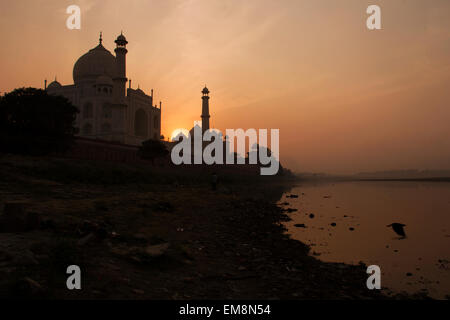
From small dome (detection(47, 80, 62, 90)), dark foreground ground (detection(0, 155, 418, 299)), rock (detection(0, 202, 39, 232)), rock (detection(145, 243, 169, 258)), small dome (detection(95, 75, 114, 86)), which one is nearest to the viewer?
dark foreground ground (detection(0, 155, 418, 299))

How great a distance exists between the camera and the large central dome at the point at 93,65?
49.2 meters

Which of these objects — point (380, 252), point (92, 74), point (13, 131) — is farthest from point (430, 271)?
point (92, 74)

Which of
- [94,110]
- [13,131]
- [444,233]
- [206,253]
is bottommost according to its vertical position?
[444,233]

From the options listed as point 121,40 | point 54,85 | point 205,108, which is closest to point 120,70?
point 121,40

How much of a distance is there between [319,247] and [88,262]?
6.21 meters

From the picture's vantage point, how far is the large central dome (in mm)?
49219

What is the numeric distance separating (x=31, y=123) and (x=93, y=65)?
3049cm

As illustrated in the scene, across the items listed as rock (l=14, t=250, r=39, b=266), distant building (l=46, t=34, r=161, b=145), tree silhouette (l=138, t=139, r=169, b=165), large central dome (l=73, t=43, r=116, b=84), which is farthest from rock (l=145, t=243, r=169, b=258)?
large central dome (l=73, t=43, r=116, b=84)

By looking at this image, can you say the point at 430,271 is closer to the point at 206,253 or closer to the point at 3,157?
the point at 206,253

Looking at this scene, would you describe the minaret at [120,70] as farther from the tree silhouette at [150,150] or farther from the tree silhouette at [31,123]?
the tree silhouette at [31,123]

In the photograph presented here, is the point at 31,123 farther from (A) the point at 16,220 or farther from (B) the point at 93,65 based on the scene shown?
(B) the point at 93,65

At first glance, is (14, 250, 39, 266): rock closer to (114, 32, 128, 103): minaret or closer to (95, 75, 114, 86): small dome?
(114, 32, 128, 103): minaret

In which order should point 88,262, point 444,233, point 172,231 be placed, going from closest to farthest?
point 88,262 → point 172,231 → point 444,233
